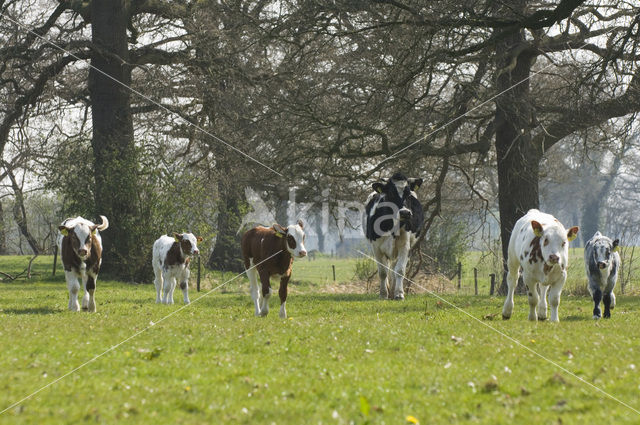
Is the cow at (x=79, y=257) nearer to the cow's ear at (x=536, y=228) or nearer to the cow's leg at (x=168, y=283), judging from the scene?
the cow's leg at (x=168, y=283)

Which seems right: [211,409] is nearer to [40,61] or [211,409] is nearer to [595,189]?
[40,61]

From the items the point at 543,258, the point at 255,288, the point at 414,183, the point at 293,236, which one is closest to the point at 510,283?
the point at 543,258

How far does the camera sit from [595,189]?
96.9 meters

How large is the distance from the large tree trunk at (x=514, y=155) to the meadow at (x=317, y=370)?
10605 millimetres

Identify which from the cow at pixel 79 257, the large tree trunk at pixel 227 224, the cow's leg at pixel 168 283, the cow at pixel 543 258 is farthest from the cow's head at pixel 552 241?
the large tree trunk at pixel 227 224

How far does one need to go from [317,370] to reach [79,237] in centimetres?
906

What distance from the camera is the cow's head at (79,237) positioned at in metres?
15.5

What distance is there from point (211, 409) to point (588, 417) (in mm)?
3485

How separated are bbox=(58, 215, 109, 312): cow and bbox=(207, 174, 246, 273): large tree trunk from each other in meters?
11.6

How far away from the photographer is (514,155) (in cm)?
2367

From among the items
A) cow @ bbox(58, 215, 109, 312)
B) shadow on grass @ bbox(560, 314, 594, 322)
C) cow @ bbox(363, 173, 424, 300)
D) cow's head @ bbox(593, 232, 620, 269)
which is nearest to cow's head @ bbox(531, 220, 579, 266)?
shadow on grass @ bbox(560, 314, 594, 322)

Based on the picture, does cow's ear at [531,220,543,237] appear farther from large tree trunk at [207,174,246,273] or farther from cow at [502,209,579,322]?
large tree trunk at [207,174,246,273]

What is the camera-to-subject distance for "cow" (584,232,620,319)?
50.7ft

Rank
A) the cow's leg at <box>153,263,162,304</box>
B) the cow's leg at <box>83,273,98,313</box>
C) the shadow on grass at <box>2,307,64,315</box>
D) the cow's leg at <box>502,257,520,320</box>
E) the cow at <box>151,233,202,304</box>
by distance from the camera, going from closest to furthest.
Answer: the cow's leg at <box>502,257,520,320</box> → the shadow on grass at <box>2,307,64,315</box> → the cow's leg at <box>83,273,98,313</box> → the cow at <box>151,233,202,304</box> → the cow's leg at <box>153,263,162,304</box>
